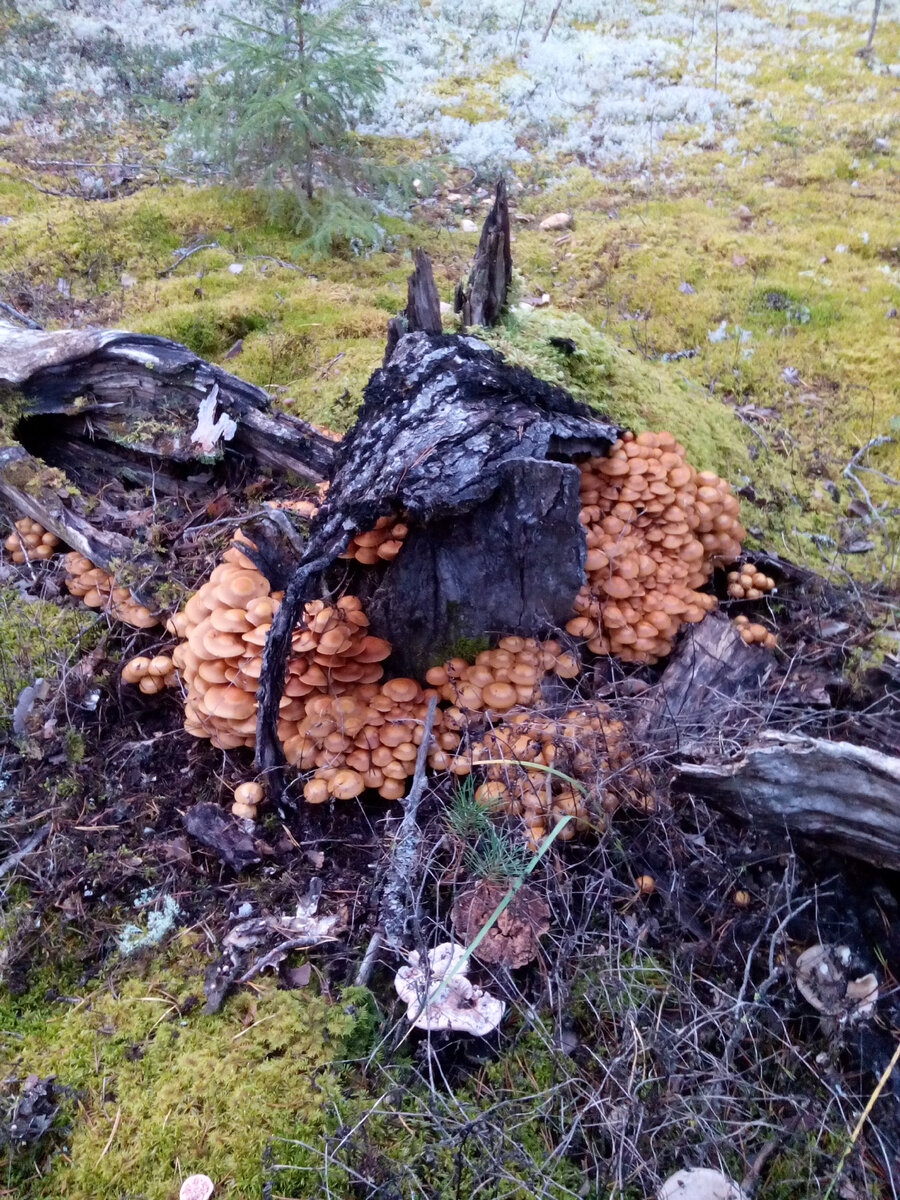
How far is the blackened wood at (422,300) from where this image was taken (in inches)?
146

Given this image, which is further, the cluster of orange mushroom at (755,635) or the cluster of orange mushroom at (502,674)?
the cluster of orange mushroom at (755,635)

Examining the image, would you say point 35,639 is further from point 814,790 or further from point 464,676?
point 814,790

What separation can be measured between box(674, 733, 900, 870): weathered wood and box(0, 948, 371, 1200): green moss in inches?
61.4

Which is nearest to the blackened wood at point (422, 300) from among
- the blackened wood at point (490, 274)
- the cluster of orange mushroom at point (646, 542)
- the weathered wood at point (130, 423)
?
the blackened wood at point (490, 274)

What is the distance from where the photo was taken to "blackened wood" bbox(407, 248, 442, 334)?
372cm

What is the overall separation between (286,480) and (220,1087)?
3.19 meters

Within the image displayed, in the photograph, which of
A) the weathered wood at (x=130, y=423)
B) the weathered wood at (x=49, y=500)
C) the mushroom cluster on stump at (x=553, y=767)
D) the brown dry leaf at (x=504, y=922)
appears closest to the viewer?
the brown dry leaf at (x=504, y=922)

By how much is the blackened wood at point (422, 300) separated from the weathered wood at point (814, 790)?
2.52 metres

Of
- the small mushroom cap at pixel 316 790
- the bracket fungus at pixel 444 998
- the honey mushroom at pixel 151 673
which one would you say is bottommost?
the bracket fungus at pixel 444 998

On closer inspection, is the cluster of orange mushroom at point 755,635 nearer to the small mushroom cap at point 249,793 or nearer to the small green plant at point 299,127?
the small mushroom cap at point 249,793

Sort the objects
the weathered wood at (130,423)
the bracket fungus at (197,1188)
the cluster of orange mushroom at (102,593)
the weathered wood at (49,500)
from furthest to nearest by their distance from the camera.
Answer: the weathered wood at (130,423) → the weathered wood at (49,500) → the cluster of orange mushroom at (102,593) → the bracket fungus at (197,1188)

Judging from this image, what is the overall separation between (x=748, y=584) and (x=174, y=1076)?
11.1 feet

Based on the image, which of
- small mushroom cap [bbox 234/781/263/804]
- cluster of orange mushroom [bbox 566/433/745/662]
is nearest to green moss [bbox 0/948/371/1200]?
small mushroom cap [bbox 234/781/263/804]

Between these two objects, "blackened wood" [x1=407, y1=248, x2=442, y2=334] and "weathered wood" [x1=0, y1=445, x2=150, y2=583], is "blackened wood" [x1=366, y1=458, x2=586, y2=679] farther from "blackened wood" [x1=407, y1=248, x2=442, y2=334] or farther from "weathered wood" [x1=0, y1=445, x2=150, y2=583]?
"weathered wood" [x1=0, y1=445, x2=150, y2=583]
